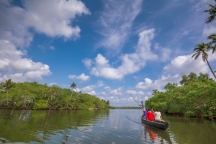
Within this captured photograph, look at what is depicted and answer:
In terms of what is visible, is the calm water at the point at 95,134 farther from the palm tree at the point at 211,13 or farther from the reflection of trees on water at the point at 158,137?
the palm tree at the point at 211,13

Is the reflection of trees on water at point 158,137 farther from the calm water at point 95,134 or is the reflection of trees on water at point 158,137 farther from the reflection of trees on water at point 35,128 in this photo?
the reflection of trees on water at point 35,128

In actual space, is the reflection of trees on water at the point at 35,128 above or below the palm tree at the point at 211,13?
below

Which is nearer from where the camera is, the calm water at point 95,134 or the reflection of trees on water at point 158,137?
the calm water at point 95,134

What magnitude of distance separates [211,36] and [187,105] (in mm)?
18236

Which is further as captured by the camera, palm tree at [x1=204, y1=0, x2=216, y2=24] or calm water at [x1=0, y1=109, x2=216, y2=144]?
palm tree at [x1=204, y1=0, x2=216, y2=24]

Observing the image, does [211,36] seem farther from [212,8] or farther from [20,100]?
[20,100]

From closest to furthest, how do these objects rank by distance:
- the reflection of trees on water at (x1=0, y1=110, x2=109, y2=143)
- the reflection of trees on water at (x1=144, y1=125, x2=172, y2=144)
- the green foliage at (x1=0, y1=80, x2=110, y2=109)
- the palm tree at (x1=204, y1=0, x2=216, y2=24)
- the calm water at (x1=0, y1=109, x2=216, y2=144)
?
the reflection of trees on water at (x1=0, y1=110, x2=109, y2=143)
the calm water at (x1=0, y1=109, x2=216, y2=144)
the reflection of trees on water at (x1=144, y1=125, x2=172, y2=144)
the palm tree at (x1=204, y1=0, x2=216, y2=24)
the green foliage at (x1=0, y1=80, x2=110, y2=109)

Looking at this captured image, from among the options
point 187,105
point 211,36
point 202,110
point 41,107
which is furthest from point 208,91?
point 41,107

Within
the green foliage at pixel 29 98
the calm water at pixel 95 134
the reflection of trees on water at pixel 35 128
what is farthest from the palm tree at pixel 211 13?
the green foliage at pixel 29 98

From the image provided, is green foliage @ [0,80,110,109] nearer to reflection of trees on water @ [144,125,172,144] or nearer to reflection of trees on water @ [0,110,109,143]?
reflection of trees on water @ [0,110,109,143]

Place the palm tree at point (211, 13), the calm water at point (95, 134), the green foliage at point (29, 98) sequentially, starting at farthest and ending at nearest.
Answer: the green foliage at point (29, 98) < the palm tree at point (211, 13) < the calm water at point (95, 134)

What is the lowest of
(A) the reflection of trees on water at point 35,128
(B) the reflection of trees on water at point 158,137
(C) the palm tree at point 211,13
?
(B) the reflection of trees on water at point 158,137

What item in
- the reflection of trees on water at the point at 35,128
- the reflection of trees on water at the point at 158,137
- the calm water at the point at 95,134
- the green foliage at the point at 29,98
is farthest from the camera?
the green foliage at the point at 29,98

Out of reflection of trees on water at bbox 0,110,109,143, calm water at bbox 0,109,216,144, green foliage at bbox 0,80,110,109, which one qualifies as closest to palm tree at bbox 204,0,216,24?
calm water at bbox 0,109,216,144
